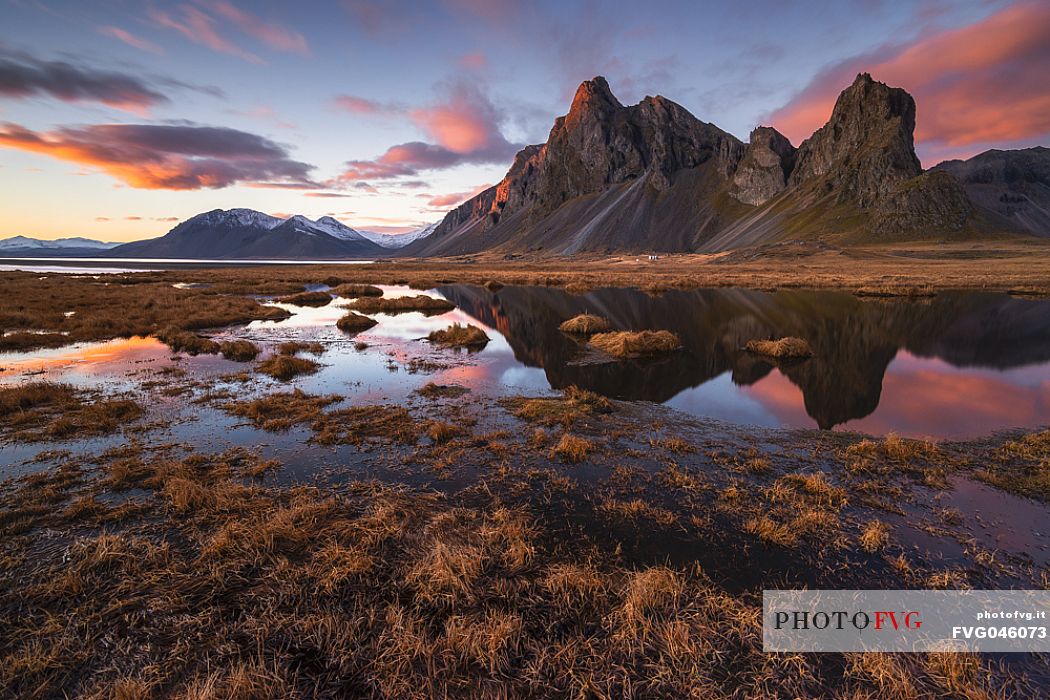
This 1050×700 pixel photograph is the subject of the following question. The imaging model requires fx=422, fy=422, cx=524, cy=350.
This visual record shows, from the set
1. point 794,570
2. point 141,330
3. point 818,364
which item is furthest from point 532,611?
point 141,330

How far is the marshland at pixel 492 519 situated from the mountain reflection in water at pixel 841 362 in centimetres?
29

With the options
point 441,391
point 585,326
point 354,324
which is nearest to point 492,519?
point 441,391

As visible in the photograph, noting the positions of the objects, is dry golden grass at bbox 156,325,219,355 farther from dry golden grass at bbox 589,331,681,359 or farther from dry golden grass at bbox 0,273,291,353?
dry golden grass at bbox 589,331,681,359

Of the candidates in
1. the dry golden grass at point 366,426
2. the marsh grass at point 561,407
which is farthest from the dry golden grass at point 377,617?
the marsh grass at point 561,407

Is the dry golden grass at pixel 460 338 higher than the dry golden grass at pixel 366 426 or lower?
higher

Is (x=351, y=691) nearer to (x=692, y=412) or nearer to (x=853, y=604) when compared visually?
(x=853, y=604)

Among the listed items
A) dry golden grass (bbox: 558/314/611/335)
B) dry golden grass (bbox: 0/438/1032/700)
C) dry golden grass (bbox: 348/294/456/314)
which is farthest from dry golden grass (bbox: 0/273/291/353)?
dry golden grass (bbox: 558/314/611/335)

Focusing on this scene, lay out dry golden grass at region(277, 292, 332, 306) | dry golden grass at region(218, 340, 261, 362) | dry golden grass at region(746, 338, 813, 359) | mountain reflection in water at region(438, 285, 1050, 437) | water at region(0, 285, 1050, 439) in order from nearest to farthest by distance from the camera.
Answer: mountain reflection in water at region(438, 285, 1050, 437)
water at region(0, 285, 1050, 439)
dry golden grass at region(218, 340, 261, 362)
dry golden grass at region(746, 338, 813, 359)
dry golden grass at region(277, 292, 332, 306)

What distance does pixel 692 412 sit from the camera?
703 inches

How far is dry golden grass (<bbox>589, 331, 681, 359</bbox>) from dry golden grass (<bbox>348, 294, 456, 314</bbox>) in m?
26.6

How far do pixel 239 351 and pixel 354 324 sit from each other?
11.9 meters

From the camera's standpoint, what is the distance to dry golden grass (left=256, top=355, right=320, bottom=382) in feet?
74.5

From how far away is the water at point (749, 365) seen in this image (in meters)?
18.2

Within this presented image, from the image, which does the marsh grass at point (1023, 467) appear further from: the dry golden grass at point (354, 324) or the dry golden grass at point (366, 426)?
the dry golden grass at point (354, 324)
